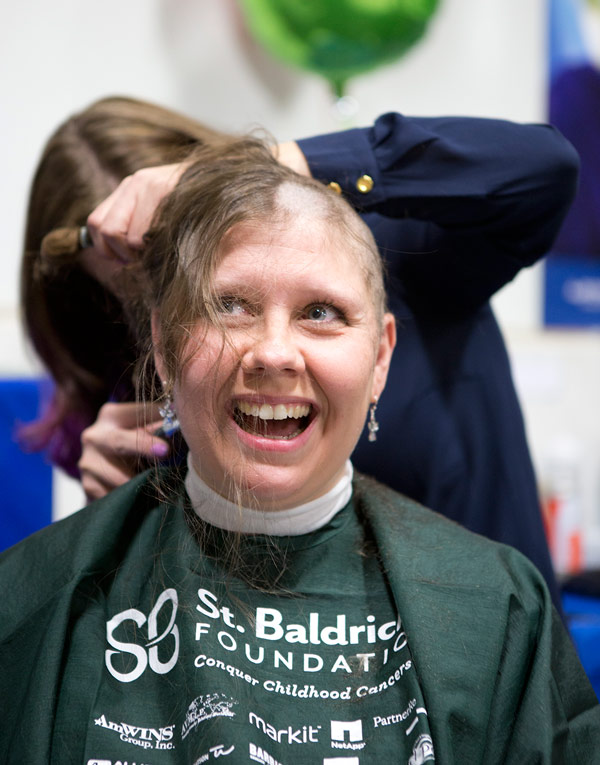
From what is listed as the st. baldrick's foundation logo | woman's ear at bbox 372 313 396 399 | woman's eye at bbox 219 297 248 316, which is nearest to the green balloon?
woman's ear at bbox 372 313 396 399

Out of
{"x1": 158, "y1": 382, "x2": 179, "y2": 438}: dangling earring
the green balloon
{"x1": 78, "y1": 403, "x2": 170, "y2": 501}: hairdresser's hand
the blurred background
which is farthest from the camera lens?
the blurred background

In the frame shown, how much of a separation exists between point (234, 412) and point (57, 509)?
48.7 inches

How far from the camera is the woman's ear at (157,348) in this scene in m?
0.88

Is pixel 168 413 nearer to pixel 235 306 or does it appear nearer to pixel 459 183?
pixel 235 306

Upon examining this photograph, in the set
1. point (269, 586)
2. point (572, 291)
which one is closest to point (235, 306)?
point (269, 586)

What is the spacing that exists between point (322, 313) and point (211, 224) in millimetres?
150

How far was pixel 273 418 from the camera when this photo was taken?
0.83 metres

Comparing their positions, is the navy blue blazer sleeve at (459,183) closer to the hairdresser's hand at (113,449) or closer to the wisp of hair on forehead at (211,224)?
the wisp of hair on forehead at (211,224)

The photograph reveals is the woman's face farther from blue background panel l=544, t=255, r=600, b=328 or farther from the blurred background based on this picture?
blue background panel l=544, t=255, r=600, b=328

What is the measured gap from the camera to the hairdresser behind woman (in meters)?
1.01

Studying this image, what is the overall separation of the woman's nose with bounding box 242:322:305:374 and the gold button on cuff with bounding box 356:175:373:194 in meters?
0.27

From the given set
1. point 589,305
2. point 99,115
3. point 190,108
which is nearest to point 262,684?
point 99,115

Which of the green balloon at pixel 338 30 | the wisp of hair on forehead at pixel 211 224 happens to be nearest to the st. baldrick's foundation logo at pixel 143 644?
the wisp of hair on forehead at pixel 211 224

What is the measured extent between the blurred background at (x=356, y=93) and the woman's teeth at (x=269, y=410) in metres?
0.97
